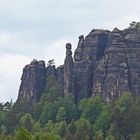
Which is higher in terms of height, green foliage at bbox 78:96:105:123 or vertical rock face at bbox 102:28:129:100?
vertical rock face at bbox 102:28:129:100

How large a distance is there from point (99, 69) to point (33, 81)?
20.8 meters

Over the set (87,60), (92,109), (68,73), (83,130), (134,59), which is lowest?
(83,130)

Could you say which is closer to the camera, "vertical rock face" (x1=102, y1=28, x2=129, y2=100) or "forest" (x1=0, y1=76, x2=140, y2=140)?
"forest" (x1=0, y1=76, x2=140, y2=140)

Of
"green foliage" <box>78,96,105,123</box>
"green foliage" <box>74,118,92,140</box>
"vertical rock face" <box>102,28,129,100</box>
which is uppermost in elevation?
"vertical rock face" <box>102,28,129,100</box>

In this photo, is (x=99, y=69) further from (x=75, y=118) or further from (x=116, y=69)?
(x=75, y=118)

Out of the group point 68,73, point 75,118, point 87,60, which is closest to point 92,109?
point 75,118

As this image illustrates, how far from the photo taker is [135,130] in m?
116

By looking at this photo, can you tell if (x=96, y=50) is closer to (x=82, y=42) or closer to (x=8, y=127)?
(x=82, y=42)

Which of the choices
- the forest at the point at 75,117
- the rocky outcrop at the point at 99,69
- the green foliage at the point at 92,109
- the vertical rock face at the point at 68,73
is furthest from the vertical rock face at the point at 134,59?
the vertical rock face at the point at 68,73

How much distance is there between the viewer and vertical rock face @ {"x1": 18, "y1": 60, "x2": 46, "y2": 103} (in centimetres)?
15100

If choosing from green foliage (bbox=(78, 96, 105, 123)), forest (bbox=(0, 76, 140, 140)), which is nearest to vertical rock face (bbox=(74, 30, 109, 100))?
forest (bbox=(0, 76, 140, 140))

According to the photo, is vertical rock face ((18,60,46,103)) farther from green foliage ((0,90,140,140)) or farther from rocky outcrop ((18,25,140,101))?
green foliage ((0,90,140,140))

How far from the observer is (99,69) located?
449 ft

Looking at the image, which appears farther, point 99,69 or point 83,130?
point 99,69
